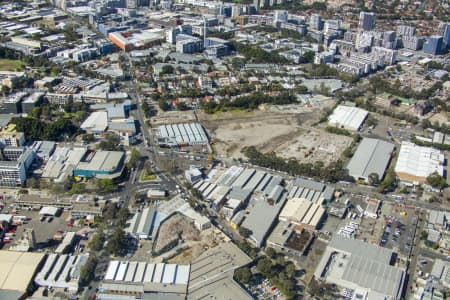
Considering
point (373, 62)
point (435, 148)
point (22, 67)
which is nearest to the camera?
point (435, 148)

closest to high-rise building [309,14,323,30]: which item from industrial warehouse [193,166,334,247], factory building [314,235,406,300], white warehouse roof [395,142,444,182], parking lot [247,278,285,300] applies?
white warehouse roof [395,142,444,182]

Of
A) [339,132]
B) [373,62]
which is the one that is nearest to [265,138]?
[339,132]

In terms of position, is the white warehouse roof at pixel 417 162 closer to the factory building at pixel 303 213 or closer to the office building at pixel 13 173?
the factory building at pixel 303 213

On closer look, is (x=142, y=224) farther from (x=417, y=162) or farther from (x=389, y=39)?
(x=389, y=39)

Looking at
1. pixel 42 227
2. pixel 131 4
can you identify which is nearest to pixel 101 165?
pixel 42 227

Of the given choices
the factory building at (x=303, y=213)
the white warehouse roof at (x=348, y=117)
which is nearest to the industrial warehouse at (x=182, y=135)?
the factory building at (x=303, y=213)

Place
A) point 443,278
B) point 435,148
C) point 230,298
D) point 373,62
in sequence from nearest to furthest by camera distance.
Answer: point 230,298
point 443,278
point 435,148
point 373,62

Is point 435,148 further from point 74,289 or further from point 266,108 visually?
point 74,289
